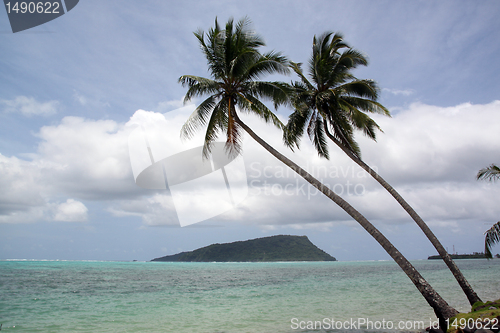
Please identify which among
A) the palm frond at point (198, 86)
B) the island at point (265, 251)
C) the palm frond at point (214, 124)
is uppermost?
the palm frond at point (198, 86)

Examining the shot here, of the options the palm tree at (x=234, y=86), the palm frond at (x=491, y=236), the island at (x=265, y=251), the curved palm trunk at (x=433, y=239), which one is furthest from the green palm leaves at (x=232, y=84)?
the island at (x=265, y=251)

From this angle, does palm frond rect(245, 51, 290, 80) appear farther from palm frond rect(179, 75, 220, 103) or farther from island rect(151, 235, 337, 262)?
island rect(151, 235, 337, 262)

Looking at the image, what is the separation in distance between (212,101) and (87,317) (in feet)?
36.4

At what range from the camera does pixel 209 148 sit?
12398 mm

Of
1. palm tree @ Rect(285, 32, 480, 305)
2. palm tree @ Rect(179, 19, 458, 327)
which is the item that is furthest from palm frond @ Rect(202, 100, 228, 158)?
palm tree @ Rect(285, 32, 480, 305)

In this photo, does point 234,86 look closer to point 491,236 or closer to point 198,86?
point 198,86

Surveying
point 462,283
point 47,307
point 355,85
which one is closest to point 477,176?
point 462,283

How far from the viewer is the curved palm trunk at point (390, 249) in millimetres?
8445

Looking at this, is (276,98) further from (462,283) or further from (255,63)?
(462,283)

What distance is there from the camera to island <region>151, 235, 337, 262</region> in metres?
159

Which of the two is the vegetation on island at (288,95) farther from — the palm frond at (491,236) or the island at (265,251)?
the island at (265,251)

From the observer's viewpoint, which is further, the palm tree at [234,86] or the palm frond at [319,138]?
the palm frond at [319,138]

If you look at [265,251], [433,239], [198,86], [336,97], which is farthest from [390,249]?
[265,251]

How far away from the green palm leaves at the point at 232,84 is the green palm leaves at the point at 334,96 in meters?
1.70
